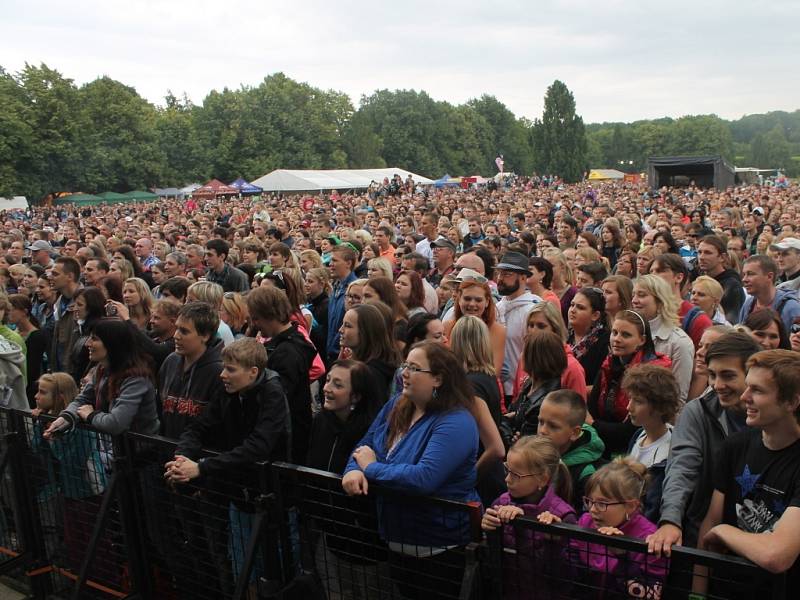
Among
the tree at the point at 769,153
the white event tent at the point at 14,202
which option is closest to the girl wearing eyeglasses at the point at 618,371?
the white event tent at the point at 14,202

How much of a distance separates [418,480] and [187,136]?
71.6 meters

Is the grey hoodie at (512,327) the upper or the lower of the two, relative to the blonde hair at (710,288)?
lower

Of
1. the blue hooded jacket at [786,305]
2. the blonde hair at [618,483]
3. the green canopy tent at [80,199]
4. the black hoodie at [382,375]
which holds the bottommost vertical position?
the blonde hair at [618,483]

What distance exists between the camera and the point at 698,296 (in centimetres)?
556

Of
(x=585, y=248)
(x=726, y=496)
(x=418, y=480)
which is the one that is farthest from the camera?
(x=585, y=248)

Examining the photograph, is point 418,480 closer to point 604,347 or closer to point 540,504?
point 540,504

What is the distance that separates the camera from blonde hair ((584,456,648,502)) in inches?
113

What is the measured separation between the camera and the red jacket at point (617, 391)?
398cm

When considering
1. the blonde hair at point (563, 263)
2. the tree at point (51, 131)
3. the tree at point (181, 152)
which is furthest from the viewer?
the tree at point (181, 152)

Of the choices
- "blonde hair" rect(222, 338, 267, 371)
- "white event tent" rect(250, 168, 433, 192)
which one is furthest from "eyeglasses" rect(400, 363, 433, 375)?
"white event tent" rect(250, 168, 433, 192)

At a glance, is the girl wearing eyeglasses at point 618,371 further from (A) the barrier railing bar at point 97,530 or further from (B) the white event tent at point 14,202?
(B) the white event tent at point 14,202

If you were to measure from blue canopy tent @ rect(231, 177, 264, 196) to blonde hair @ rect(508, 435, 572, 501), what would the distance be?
4324 cm

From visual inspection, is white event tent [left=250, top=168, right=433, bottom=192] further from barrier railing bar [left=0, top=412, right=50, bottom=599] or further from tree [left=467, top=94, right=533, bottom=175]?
tree [left=467, top=94, right=533, bottom=175]

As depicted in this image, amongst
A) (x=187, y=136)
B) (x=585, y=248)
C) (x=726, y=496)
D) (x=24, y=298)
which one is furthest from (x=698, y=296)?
(x=187, y=136)
